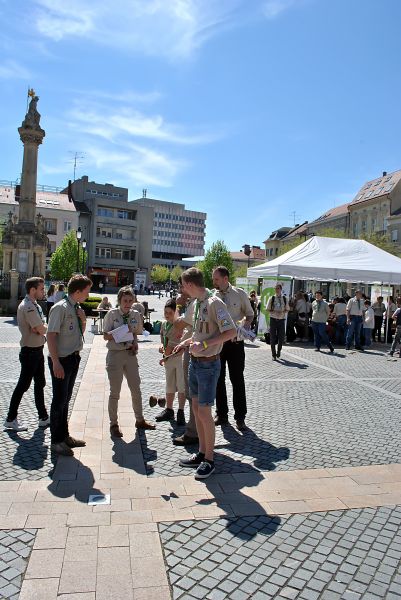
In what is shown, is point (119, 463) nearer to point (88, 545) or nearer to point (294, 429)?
point (88, 545)

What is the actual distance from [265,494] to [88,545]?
1578 mm

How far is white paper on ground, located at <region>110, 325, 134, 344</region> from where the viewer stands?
214 inches

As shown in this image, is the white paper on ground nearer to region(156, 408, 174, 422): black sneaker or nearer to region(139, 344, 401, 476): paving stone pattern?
region(139, 344, 401, 476): paving stone pattern

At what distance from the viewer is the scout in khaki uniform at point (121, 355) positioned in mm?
5547

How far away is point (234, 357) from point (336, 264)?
1127cm

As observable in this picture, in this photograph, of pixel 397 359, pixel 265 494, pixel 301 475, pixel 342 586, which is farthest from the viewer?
pixel 397 359

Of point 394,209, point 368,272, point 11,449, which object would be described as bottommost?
point 11,449

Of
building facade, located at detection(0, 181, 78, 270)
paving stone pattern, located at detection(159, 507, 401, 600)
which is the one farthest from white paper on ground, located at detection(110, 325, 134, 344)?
building facade, located at detection(0, 181, 78, 270)

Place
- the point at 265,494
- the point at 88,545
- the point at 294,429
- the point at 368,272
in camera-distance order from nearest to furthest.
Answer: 1. the point at 88,545
2. the point at 265,494
3. the point at 294,429
4. the point at 368,272

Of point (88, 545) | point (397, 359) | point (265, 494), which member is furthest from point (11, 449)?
point (397, 359)

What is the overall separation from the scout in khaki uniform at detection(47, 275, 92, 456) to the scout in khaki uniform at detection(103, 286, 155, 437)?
592 millimetres

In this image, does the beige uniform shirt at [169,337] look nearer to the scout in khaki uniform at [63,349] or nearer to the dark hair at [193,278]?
the scout in khaki uniform at [63,349]

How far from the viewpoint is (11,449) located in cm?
496

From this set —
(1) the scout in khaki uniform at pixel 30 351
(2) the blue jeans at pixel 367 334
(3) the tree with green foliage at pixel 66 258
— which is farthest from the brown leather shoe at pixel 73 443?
(3) the tree with green foliage at pixel 66 258
